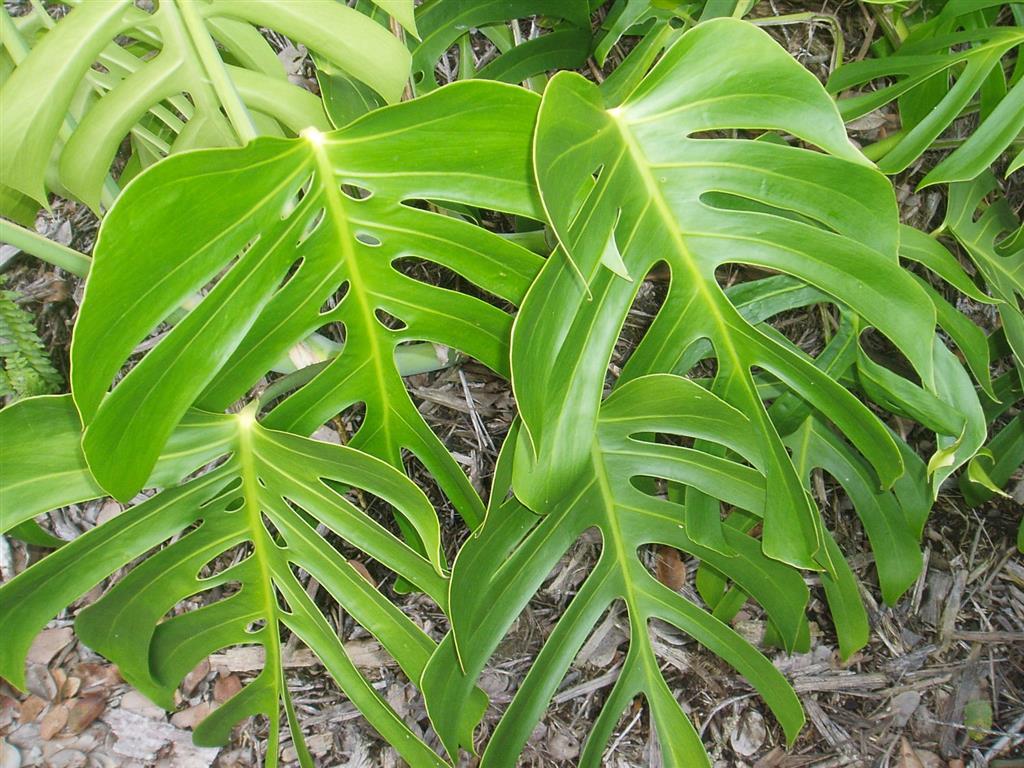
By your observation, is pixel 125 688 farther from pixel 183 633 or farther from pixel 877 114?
pixel 877 114

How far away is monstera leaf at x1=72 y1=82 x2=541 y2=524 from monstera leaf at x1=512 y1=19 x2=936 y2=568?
2.9 inches

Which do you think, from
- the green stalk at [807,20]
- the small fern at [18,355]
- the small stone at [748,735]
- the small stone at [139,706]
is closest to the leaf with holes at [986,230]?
the green stalk at [807,20]

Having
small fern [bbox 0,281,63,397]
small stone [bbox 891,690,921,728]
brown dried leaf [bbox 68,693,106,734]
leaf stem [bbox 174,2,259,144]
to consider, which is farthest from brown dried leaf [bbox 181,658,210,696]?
small stone [bbox 891,690,921,728]

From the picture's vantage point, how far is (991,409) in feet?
3.56

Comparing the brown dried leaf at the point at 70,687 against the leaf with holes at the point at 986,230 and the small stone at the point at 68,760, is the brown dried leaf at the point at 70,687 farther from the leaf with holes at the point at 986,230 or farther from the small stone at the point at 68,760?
the leaf with holes at the point at 986,230

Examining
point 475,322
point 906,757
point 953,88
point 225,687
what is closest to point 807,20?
point 953,88

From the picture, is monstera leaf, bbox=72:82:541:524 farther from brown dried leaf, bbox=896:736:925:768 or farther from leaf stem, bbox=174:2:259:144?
brown dried leaf, bbox=896:736:925:768

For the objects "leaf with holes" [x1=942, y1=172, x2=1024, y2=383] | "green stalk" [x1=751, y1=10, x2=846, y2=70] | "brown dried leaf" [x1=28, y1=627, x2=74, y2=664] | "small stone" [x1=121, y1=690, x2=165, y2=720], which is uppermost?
"green stalk" [x1=751, y1=10, x2=846, y2=70]

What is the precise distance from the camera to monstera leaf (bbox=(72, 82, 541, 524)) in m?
0.58

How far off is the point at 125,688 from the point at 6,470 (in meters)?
0.79

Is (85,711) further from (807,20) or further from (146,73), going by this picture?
(807,20)

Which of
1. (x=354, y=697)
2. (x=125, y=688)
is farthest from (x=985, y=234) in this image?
(x=125, y=688)

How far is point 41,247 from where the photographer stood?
2.59ft

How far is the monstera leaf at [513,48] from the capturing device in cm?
98
